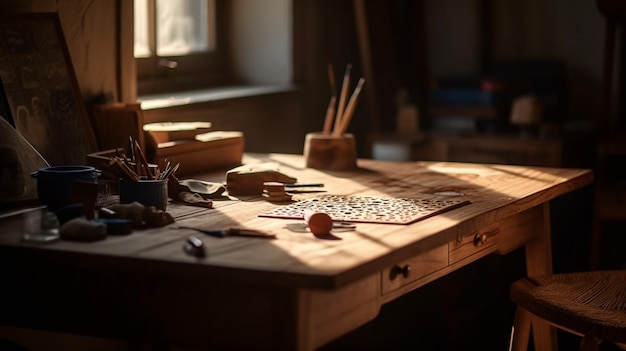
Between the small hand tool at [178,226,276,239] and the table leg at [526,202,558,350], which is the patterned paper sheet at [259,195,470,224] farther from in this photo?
the table leg at [526,202,558,350]

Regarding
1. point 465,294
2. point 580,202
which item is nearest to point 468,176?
point 465,294

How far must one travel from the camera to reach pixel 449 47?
188 inches

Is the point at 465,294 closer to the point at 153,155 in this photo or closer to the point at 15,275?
the point at 153,155

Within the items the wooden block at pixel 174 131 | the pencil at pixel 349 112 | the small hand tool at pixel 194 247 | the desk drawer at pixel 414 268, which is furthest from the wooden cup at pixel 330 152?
the small hand tool at pixel 194 247

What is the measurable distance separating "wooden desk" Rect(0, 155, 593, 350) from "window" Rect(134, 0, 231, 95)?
1.32m

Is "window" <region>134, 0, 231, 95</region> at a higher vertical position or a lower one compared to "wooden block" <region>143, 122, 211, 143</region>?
higher

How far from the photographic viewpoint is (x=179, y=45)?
12.3 feet

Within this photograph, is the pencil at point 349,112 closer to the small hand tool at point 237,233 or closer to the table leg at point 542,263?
the table leg at point 542,263

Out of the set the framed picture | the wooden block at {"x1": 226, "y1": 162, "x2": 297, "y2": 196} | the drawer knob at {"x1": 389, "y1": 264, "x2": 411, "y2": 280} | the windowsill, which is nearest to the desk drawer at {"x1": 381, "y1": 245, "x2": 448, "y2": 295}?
the drawer knob at {"x1": 389, "y1": 264, "x2": 411, "y2": 280}

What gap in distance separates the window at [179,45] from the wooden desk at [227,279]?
4.35ft

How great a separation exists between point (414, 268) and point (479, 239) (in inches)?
13.7

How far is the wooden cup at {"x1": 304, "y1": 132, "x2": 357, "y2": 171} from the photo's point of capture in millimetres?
2967

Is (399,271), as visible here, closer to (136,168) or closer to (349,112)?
(136,168)

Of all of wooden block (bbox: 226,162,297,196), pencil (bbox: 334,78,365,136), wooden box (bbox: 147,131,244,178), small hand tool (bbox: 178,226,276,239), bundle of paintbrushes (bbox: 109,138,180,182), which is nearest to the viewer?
small hand tool (bbox: 178,226,276,239)
